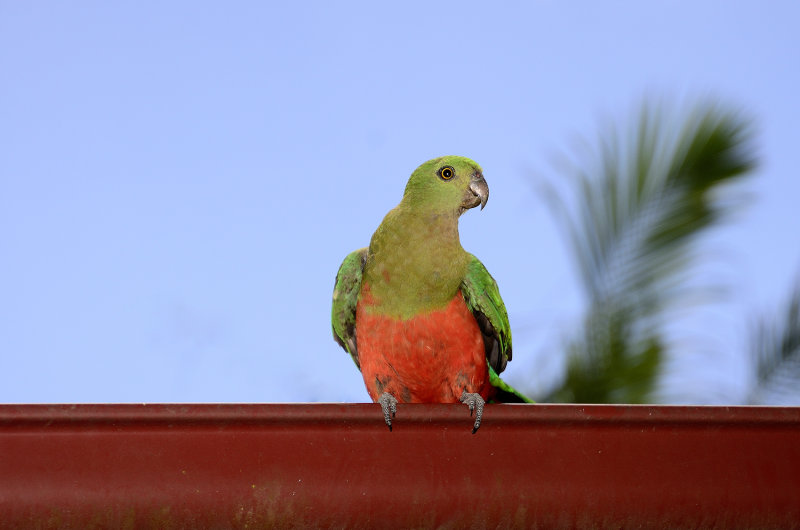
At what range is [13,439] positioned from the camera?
4.19ft

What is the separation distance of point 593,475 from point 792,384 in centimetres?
309

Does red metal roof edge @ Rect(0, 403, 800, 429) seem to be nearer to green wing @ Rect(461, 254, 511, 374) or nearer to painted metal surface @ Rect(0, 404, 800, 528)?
painted metal surface @ Rect(0, 404, 800, 528)

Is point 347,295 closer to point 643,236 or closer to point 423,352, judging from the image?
point 423,352

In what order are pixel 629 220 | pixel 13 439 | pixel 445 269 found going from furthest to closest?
pixel 629 220
pixel 445 269
pixel 13 439

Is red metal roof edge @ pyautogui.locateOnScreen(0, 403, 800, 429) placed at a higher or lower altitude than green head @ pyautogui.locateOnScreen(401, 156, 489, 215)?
lower

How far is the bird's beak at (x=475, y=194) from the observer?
2520 mm

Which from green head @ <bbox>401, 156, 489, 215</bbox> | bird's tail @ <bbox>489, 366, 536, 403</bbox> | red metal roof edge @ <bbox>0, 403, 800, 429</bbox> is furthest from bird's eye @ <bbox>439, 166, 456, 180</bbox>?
red metal roof edge @ <bbox>0, 403, 800, 429</bbox>

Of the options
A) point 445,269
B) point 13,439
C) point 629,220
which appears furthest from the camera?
point 629,220

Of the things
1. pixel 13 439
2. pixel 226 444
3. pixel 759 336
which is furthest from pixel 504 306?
pixel 759 336

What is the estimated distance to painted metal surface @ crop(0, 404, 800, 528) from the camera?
1.27 m

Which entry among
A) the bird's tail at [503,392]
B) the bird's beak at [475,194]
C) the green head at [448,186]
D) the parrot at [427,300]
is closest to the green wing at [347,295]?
the parrot at [427,300]

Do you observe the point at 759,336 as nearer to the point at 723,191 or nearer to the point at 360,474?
the point at 723,191

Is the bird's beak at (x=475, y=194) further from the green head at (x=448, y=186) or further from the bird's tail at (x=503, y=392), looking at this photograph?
the bird's tail at (x=503, y=392)

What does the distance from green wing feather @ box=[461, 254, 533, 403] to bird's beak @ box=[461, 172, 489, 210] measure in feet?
0.53
